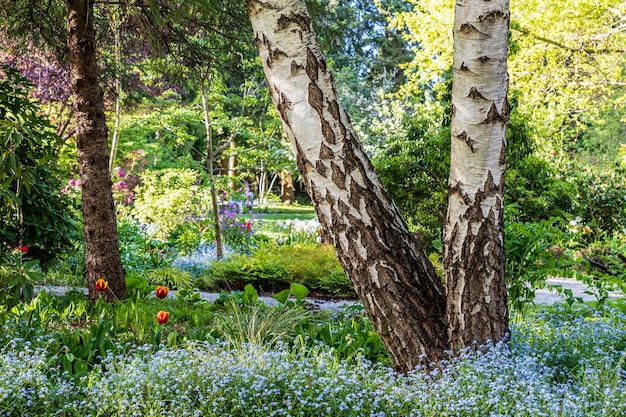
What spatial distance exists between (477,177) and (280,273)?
15.8 feet

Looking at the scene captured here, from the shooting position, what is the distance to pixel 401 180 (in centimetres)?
657

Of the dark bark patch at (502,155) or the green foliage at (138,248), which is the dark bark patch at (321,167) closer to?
the dark bark patch at (502,155)

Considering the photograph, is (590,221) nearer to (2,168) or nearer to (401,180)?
(401,180)

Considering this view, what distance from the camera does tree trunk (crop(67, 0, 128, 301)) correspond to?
4328 millimetres

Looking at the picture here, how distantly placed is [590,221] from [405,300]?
27.7 ft

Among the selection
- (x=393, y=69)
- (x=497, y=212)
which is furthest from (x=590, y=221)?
(x=393, y=69)

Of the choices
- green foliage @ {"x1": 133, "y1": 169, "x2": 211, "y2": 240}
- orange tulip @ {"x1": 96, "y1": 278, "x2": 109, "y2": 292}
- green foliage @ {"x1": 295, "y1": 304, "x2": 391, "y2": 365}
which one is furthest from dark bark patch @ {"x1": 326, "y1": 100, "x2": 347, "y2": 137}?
green foliage @ {"x1": 133, "y1": 169, "x2": 211, "y2": 240}

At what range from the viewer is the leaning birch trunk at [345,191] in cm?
252

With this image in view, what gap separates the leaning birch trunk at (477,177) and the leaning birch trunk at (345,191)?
0.47ft

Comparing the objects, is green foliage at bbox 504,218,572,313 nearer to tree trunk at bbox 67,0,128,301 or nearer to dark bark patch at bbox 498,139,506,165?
dark bark patch at bbox 498,139,506,165

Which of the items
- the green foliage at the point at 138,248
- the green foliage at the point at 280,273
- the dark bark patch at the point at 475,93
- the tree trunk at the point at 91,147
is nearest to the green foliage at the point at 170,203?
the green foliage at the point at 138,248

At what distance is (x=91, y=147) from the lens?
171 inches

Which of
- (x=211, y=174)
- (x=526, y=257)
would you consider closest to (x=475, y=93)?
(x=526, y=257)

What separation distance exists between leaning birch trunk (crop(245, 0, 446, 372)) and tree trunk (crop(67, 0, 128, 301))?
2182 millimetres
